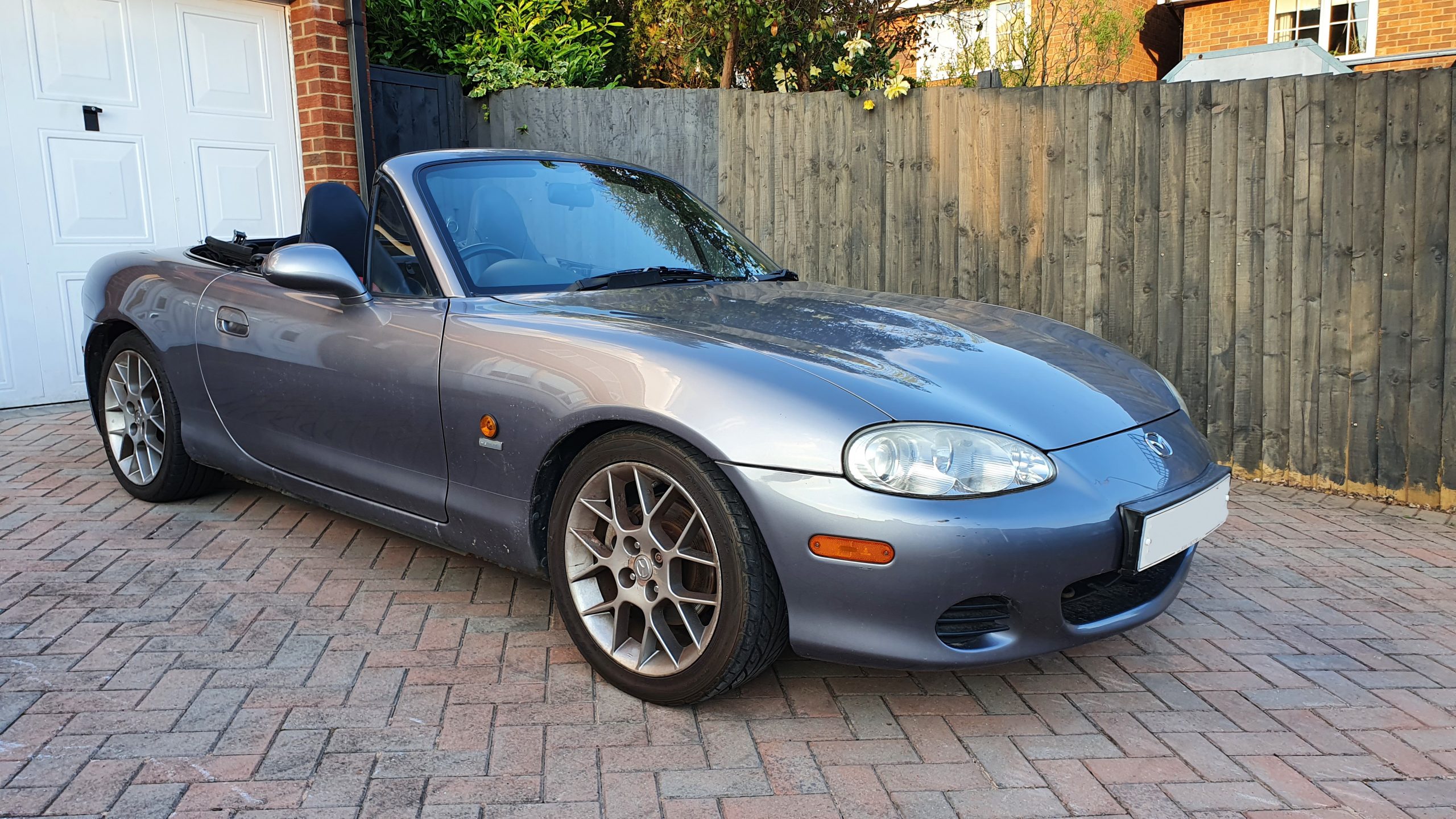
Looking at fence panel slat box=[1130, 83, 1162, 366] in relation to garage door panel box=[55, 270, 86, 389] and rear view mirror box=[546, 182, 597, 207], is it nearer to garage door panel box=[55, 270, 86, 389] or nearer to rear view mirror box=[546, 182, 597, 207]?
rear view mirror box=[546, 182, 597, 207]

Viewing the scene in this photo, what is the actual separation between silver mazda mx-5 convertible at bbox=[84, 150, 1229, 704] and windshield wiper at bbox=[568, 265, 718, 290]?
0.02 m

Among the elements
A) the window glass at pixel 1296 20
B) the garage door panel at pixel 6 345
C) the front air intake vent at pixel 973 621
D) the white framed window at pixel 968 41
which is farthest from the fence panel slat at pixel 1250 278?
the window glass at pixel 1296 20

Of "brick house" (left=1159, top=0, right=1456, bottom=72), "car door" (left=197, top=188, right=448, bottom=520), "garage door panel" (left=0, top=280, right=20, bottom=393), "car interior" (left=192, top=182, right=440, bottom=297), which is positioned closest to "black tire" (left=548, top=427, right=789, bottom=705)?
"car door" (left=197, top=188, right=448, bottom=520)

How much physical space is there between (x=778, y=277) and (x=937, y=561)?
193 centimetres

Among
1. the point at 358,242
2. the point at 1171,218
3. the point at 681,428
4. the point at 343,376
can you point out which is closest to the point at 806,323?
the point at 681,428

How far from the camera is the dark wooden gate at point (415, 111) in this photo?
8516 millimetres

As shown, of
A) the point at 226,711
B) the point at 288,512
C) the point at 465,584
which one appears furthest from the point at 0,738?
the point at 288,512

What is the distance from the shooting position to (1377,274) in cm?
530

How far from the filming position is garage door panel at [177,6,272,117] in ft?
24.4

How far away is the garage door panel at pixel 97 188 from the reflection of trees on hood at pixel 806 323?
520 cm

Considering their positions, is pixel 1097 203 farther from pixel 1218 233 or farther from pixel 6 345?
pixel 6 345

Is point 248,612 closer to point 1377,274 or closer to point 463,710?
point 463,710

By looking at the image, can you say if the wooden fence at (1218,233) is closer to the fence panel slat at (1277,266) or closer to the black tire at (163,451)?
the fence panel slat at (1277,266)

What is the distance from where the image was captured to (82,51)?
6930 millimetres
